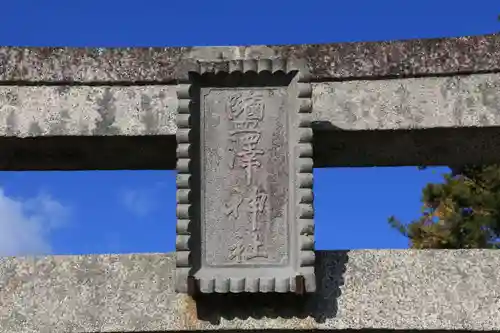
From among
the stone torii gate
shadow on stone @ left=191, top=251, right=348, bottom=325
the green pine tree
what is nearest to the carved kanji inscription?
the stone torii gate

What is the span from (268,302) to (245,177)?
21.6 inches

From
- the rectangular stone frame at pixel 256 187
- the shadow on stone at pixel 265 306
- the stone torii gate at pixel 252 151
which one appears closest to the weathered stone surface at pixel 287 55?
the stone torii gate at pixel 252 151

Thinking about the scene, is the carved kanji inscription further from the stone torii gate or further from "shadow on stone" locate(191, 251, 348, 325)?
"shadow on stone" locate(191, 251, 348, 325)

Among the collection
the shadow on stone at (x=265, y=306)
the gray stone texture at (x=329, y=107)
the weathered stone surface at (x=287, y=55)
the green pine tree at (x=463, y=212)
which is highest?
the weathered stone surface at (x=287, y=55)

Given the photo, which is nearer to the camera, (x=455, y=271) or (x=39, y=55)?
(x=455, y=271)

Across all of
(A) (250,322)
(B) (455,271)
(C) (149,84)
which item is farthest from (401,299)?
(C) (149,84)

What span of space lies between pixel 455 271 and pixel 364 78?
0.94m

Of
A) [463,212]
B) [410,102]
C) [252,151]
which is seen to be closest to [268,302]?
[252,151]

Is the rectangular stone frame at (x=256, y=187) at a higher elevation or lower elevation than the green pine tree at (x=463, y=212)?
higher

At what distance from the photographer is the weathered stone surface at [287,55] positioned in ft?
11.4

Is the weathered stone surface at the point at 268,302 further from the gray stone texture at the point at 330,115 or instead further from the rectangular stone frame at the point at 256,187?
the gray stone texture at the point at 330,115

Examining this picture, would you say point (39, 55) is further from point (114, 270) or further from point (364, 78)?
point (364, 78)

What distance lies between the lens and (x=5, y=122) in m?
3.47

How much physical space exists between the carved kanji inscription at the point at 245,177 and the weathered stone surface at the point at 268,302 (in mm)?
250
